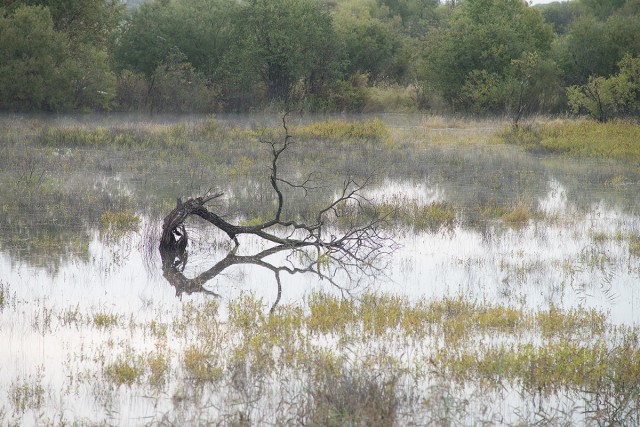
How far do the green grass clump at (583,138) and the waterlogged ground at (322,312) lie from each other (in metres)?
5.89

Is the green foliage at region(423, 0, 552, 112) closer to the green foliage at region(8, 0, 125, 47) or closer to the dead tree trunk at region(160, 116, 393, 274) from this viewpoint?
the green foliage at region(8, 0, 125, 47)

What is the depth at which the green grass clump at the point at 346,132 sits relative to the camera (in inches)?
1097

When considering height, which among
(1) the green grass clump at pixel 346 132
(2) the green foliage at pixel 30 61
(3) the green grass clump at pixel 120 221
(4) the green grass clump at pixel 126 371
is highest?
(2) the green foliage at pixel 30 61

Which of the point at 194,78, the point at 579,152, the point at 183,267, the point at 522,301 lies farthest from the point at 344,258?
the point at 194,78

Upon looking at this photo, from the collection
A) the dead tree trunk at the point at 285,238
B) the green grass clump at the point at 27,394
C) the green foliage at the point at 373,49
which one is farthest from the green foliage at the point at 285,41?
the green grass clump at the point at 27,394

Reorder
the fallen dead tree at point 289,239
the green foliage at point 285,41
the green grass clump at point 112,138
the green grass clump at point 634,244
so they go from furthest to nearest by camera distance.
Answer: the green foliage at point 285,41 < the green grass clump at point 112,138 < the green grass clump at point 634,244 < the fallen dead tree at point 289,239

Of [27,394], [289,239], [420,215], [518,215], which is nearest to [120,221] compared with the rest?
[289,239]

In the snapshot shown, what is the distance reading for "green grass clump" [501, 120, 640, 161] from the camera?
985 inches

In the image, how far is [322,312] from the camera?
8758mm

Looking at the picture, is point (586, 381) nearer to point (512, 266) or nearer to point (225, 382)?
point (225, 382)

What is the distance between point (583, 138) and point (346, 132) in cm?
751

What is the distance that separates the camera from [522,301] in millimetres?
9602

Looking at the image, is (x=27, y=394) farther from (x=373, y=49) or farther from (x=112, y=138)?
(x=373, y=49)

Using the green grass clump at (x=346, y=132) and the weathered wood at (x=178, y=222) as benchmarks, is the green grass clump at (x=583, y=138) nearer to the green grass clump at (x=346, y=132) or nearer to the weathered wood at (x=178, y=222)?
the green grass clump at (x=346, y=132)
